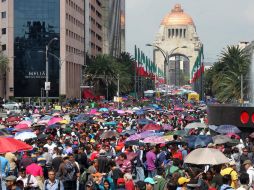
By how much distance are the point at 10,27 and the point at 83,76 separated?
18115 millimetres

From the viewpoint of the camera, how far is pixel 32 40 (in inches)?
3999

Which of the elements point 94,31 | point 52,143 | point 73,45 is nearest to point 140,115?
point 52,143

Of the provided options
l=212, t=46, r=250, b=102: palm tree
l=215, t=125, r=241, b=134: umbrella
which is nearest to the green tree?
l=212, t=46, r=250, b=102: palm tree

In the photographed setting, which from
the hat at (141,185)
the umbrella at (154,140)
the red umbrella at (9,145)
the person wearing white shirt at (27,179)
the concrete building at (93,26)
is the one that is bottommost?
the person wearing white shirt at (27,179)

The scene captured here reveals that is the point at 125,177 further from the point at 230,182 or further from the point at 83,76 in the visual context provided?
the point at 83,76

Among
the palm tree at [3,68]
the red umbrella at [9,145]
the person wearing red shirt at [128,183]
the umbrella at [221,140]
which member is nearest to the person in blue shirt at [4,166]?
the red umbrella at [9,145]

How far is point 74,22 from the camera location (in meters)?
113

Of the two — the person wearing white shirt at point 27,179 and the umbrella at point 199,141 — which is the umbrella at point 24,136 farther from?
the person wearing white shirt at point 27,179

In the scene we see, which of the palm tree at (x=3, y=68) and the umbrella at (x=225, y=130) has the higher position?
the palm tree at (x=3, y=68)

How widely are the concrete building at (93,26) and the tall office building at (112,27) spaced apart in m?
4.23

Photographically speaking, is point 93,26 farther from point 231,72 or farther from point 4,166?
point 4,166

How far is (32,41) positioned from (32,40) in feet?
0.47

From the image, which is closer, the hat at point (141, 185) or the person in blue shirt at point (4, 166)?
the hat at point (141, 185)

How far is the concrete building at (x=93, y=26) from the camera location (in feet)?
409
